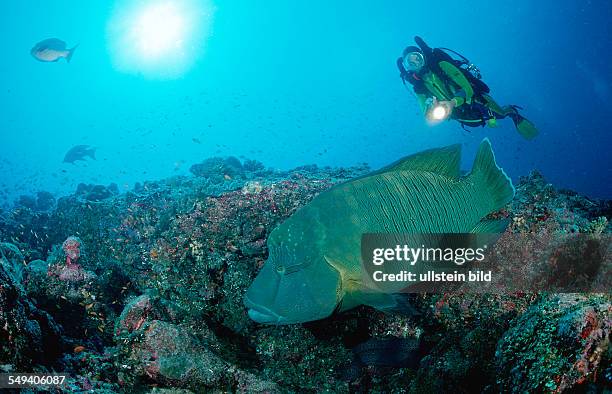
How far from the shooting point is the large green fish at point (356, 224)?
1980mm

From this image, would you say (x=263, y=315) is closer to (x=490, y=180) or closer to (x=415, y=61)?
(x=490, y=180)

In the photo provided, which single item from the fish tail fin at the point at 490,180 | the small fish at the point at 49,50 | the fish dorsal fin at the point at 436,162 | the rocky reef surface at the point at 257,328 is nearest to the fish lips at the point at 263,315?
the rocky reef surface at the point at 257,328

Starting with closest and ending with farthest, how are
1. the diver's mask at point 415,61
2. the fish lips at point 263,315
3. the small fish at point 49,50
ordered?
1. the fish lips at point 263,315
2. the diver's mask at point 415,61
3. the small fish at point 49,50

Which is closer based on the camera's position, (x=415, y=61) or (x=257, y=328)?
(x=257, y=328)

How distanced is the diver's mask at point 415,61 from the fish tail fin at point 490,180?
3.34 meters

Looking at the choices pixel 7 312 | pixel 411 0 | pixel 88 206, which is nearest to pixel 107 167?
pixel 411 0

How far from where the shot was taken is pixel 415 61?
5.49 m

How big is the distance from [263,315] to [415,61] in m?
5.08

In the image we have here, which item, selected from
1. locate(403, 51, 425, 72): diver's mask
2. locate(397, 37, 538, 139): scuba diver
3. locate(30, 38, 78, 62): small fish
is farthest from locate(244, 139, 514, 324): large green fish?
locate(30, 38, 78, 62): small fish

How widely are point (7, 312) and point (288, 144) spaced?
142 meters

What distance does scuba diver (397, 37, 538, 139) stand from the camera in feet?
16.9

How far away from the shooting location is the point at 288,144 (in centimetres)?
14262

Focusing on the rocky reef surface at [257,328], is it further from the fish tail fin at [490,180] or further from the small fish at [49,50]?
the small fish at [49,50]

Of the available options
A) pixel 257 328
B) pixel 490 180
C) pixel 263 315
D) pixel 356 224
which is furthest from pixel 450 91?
pixel 263 315
